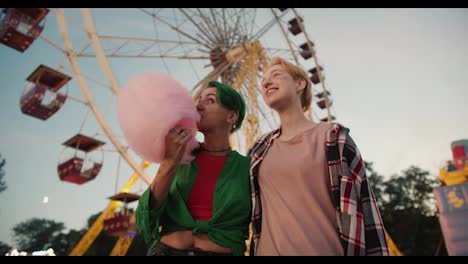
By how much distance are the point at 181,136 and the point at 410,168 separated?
3911cm

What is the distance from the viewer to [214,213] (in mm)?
1820

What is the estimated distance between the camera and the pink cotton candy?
1793 mm

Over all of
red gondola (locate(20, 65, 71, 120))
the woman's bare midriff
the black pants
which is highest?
red gondola (locate(20, 65, 71, 120))

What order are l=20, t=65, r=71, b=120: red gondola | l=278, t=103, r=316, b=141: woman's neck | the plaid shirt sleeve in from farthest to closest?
l=20, t=65, r=71, b=120: red gondola
l=278, t=103, r=316, b=141: woman's neck
the plaid shirt sleeve

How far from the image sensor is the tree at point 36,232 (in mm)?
47062

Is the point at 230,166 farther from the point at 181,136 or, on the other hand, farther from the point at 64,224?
the point at 64,224

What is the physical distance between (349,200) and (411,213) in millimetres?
31977

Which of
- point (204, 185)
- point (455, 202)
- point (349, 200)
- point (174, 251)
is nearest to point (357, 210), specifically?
point (349, 200)

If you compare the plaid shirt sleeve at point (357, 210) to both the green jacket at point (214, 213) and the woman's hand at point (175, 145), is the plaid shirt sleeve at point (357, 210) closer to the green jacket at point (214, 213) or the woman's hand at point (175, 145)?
the green jacket at point (214, 213)

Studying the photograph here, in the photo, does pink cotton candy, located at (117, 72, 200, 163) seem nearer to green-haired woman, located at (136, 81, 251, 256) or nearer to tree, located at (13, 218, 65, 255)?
green-haired woman, located at (136, 81, 251, 256)

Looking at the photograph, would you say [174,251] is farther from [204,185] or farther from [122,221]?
[122,221]

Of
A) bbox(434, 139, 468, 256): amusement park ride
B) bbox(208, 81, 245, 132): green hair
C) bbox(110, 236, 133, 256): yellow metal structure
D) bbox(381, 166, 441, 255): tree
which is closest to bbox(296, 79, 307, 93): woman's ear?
bbox(208, 81, 245, 132): green hair

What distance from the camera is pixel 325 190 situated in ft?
5.86

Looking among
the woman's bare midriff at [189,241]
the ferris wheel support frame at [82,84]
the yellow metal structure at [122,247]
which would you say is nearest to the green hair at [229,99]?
the woman's bare midriff at [189,241]
